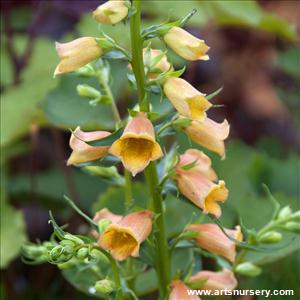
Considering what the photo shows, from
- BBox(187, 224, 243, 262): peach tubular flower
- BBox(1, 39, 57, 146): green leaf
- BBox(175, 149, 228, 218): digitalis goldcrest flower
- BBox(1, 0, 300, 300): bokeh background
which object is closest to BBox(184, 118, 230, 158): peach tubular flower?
BBox(175, 149, 228, 218): digitalis goldcrest flower

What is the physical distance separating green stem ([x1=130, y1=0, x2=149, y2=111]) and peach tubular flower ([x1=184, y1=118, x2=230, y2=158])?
0.09 meters

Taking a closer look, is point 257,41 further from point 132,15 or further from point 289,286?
point 132,15

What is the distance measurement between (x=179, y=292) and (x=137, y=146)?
0.24 meters

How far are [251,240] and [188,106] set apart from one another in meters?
0.26

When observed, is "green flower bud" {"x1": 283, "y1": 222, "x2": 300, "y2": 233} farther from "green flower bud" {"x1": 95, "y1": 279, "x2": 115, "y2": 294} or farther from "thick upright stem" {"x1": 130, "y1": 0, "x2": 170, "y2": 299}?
"green flower bud" {"x1": 95, "y1": 279, "x2": 115, "y2": 294}

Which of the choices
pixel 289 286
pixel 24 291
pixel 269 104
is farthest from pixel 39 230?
pixel 269 104

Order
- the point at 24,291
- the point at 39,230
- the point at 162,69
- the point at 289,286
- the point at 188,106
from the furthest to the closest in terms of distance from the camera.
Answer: the point at 39,230
the point at 24,291
the point at 289,286
the point at 162,69
the point at 188,106

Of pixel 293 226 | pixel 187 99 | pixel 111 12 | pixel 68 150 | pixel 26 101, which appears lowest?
pixel 68 150

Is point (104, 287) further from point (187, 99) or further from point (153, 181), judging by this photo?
point (187, 99)

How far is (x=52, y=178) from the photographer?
179 centimetres

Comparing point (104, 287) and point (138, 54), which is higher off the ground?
point (138, 54)

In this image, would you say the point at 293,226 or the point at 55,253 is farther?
the point at 293,226

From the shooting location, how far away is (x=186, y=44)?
90 centimetres

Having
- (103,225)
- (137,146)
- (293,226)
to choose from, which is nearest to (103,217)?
(103,225)
